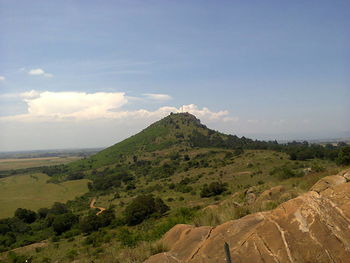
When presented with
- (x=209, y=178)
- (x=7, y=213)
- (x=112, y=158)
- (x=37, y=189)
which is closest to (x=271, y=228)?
(x=209, y=178)

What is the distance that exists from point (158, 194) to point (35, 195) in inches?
2356

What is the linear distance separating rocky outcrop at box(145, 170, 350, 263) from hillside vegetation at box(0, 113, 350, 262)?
1.60 m

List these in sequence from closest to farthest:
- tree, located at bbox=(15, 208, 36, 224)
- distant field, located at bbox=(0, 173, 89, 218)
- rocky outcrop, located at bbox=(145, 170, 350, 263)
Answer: rocky outcrop, located at bbox=(145, 170, 350, 263), tree, located at bbox=(15, 208, 36, 224), distant field, located at bbox=(0, 173, 89, 218)

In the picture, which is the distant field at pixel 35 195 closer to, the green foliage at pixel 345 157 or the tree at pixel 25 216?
the tree at pixel 25 216

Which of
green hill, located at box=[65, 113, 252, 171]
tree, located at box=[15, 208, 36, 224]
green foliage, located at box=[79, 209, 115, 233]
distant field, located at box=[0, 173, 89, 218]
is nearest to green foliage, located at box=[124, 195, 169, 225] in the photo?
green foliage, located at box=[79, 209, 115, 233]

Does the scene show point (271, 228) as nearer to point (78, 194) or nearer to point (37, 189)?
point (78, 194)

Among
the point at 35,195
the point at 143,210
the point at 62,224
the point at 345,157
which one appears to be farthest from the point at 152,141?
the point at 345,157

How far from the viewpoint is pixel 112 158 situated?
151750 mm

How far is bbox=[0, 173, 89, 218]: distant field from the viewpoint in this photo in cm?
7475

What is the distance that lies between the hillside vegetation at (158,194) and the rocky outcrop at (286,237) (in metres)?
1.60

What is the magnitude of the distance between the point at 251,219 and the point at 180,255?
2.24 metres

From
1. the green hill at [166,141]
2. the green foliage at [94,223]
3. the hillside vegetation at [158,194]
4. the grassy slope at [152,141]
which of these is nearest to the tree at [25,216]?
the hillside vegetation at [158,194]

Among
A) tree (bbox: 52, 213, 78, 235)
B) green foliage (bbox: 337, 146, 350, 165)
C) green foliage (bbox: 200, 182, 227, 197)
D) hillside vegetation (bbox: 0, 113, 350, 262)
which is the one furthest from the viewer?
green foliage (bbox: 200, 182, 227, 197)

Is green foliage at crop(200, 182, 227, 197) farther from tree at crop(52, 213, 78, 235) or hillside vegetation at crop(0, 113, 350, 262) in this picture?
tree at crop(52, 213, 78, 235)
